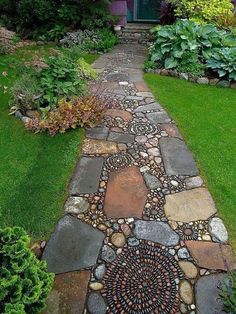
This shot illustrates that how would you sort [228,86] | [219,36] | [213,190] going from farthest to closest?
1. [219,36]
2. [228,86]
3. [213,190]

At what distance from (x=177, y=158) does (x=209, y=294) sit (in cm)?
189

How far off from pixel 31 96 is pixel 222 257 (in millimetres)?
3405

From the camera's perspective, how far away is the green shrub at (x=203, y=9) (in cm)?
803

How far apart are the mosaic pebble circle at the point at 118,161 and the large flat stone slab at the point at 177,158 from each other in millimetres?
447

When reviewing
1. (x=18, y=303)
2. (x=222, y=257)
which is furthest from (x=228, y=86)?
(x=18, y=303)

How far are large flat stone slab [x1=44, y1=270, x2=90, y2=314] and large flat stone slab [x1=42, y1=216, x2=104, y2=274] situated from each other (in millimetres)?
71

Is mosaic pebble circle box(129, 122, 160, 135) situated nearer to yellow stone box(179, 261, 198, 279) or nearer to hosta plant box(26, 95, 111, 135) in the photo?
hosta plant box(26, 95, 111, 135)

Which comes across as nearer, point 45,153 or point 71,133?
point 45,153

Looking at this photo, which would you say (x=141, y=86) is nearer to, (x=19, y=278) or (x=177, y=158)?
(x=177, y=158)

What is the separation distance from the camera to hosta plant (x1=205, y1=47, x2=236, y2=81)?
20.7ft

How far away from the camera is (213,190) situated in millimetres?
3611

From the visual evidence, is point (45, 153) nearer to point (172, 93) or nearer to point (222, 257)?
point (222, 257)

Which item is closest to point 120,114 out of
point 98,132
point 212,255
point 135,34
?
point 98,132

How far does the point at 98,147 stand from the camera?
433 centimetres
